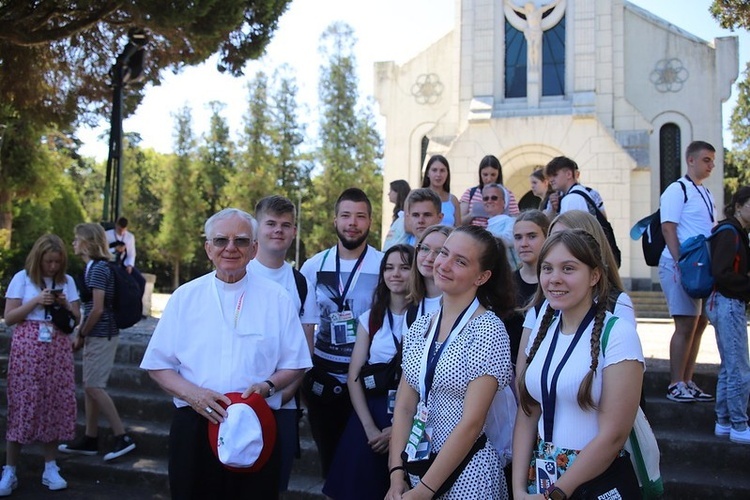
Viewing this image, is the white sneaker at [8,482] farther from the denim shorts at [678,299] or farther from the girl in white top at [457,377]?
the denim shorts at [678,299]

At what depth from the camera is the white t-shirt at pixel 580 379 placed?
2739 mm

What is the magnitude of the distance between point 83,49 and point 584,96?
14070mm

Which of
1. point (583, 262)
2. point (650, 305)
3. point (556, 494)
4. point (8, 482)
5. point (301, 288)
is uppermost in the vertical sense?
point (583, 262)

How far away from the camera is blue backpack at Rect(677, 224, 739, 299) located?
5.25 metres

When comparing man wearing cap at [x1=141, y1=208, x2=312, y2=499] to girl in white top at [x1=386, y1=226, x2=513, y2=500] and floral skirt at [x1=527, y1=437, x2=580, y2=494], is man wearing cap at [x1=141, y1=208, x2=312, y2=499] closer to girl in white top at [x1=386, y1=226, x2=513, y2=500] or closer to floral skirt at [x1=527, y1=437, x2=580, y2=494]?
girl in white top at [x1=386, y1=226, x2=513, y2=500]

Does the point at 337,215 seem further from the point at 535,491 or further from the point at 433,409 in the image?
the point at 535,491

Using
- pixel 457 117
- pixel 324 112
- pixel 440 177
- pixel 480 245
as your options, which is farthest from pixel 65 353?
pixel 324 112

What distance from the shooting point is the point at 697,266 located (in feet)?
17.4

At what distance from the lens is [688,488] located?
477cm

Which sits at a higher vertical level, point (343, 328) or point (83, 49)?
point (83, 49)

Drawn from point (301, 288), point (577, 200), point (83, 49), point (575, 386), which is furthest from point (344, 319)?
point (83, 49)

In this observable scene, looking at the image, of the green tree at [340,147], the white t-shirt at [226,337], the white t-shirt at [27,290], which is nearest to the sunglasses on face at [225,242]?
the white t-shirt at [226,337]

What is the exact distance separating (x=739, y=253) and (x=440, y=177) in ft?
8.85

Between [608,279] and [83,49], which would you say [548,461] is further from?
[83,49]
